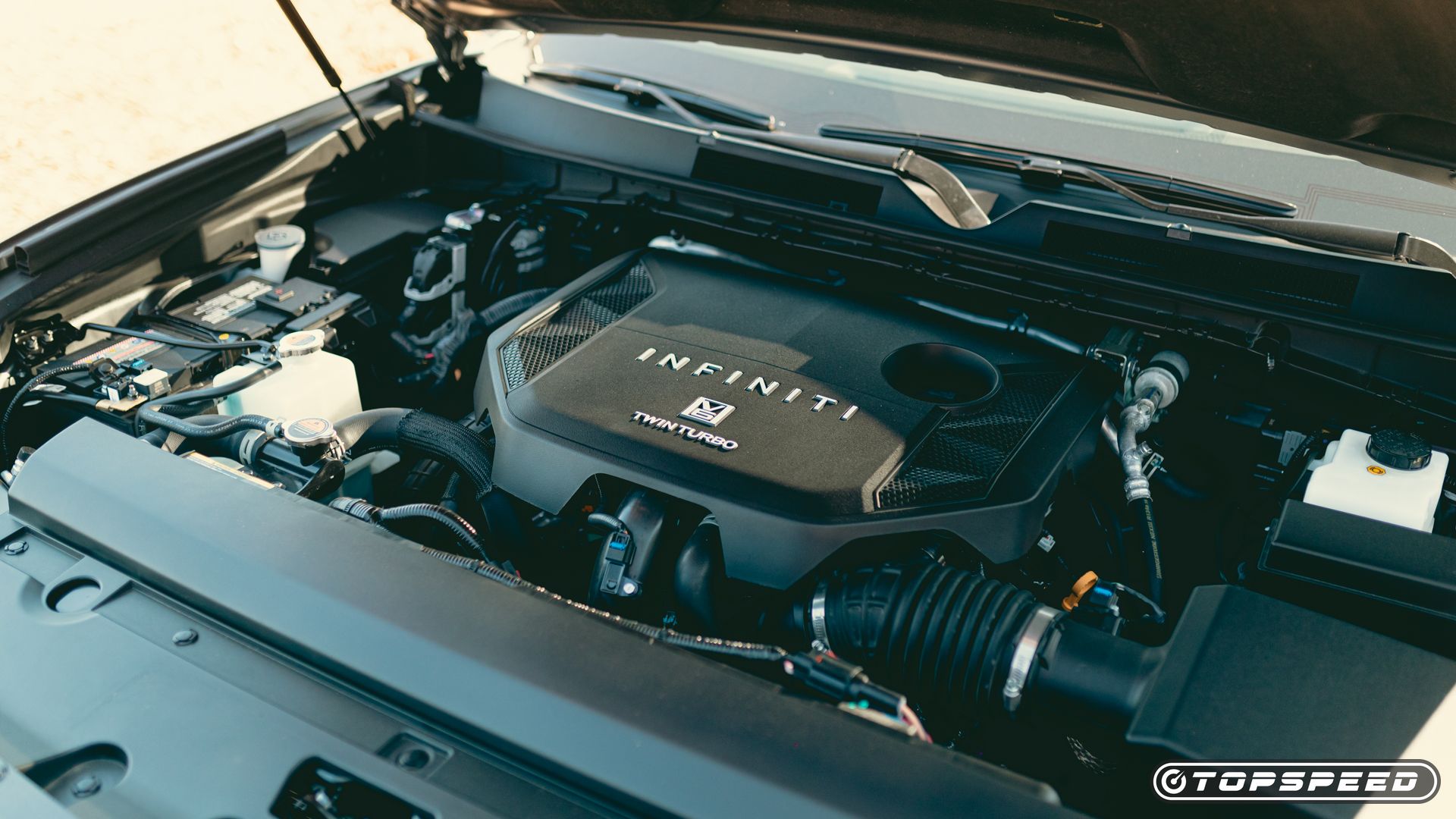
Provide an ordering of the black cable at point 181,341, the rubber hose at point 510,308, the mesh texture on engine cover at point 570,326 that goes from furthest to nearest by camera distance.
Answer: the rubber hose at point 510,308, the black cable at point 181,341, the mesh texture on engine cover at point 570,326

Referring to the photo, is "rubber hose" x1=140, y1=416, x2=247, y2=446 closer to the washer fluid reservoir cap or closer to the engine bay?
the engine bay

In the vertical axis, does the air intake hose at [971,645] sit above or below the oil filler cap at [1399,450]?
below

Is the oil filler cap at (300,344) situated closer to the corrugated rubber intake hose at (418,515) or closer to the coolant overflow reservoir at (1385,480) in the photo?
the corrugated rubber intake hose at (418,515)

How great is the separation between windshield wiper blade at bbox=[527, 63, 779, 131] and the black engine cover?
39cm

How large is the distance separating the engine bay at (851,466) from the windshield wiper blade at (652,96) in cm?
29

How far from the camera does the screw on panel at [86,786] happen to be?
112cm

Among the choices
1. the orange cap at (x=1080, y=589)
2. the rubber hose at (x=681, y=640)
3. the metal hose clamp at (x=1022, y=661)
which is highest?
the orange cap at (x=1080, y=589)

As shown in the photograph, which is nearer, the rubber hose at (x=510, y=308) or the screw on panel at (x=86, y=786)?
the screw on panel at (x=86, y=786)

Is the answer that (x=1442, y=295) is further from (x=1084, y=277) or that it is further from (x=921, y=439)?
(x=921, y=439)

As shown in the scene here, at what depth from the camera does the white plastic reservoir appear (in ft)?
5.88

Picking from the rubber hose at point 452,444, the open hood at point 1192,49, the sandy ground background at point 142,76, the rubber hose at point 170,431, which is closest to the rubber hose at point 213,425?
the rubber hose at point 170,431

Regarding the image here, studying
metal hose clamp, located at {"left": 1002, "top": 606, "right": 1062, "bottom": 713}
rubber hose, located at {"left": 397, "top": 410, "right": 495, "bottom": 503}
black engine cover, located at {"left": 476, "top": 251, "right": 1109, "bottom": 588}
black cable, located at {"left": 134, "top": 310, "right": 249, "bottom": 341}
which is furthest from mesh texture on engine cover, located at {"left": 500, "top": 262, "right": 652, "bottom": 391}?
metal hose clamp, located at {"left": 1002, "top": 606, "right": 1062, "bottom": 713}

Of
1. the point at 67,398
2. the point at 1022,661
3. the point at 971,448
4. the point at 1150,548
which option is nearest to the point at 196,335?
the point at 67,398

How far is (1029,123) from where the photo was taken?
1.94 meters
